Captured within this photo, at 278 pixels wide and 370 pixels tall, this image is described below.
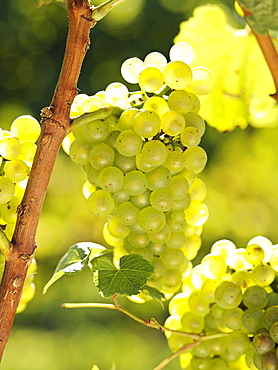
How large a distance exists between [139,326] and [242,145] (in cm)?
84

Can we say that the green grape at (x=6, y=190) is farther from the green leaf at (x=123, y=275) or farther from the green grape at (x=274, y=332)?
the green grape at (x=274, y=332)

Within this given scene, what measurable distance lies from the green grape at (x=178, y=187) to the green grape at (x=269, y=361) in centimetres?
13

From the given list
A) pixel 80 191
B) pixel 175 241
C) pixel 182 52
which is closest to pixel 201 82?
pixel 182 52

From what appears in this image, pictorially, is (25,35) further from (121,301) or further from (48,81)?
(121,301)

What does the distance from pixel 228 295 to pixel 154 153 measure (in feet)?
0.43

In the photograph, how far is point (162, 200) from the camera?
0.40 meters

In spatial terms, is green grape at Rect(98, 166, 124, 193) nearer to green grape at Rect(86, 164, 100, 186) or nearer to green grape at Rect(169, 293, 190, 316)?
green grape at Rect(86, 164, 100, 186)

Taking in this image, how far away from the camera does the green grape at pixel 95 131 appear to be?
400 millimetres

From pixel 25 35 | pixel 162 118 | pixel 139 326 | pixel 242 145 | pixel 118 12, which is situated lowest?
pixel 139 326

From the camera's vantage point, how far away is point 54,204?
1.85m

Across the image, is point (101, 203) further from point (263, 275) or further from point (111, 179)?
point (263, 275)

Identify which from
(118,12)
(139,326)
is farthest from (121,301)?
(118,12)

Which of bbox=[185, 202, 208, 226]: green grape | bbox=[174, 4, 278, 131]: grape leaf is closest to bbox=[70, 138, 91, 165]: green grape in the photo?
bbox=[185, 202, 208, 226]: green grape

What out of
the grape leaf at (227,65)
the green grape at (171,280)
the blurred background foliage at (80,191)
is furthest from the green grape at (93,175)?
the blurred background foliage at (80,191)
